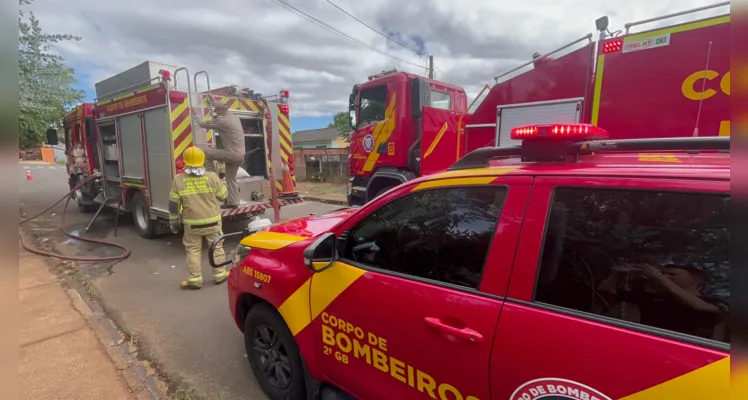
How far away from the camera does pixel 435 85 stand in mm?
6805

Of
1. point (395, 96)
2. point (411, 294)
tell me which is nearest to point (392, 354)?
point (411, 294)

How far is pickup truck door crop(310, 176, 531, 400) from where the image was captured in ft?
4.75

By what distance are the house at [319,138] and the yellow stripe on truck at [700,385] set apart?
44.0 metres

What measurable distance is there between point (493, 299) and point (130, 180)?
7658mm

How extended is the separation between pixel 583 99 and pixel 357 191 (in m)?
4.16

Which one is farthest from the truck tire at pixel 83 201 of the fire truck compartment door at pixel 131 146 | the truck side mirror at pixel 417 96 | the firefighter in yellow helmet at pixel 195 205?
the truck side mirror at pixel 417 96

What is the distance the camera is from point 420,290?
5.37 feet

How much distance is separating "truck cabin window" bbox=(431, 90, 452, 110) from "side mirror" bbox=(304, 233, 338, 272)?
5251 millimetres

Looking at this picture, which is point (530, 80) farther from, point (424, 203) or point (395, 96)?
point (424, 203)

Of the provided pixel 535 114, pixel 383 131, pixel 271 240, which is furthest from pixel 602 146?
pixel 383 131

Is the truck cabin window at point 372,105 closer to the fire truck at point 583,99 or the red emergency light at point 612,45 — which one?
the fire truck at point 583,99

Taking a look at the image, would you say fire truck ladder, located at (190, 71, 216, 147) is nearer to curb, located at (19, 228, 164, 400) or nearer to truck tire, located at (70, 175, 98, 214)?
curb, located at (19, 228, 164, 400)

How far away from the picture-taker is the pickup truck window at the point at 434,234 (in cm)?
157

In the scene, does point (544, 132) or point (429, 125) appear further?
point (429, 125)
